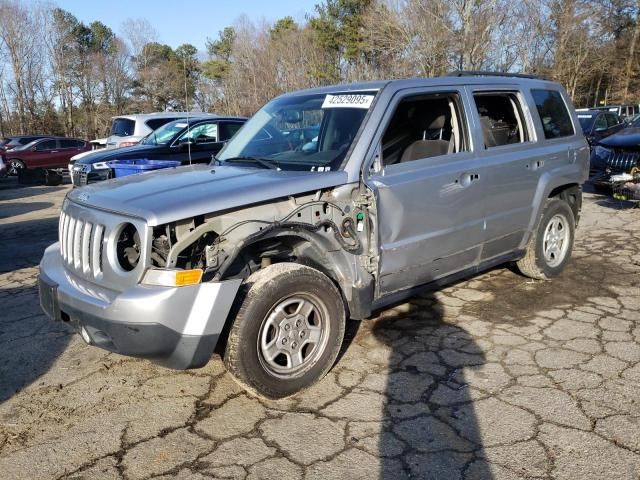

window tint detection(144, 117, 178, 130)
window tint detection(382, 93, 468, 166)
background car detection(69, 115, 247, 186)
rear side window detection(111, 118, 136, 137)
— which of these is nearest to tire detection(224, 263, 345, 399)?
window tint detection(382, 93, 468, 166)

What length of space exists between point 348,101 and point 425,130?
3.19 ft

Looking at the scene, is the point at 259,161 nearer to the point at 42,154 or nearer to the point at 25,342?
the point at 25,342

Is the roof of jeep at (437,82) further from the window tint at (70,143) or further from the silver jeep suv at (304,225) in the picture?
the window tint at (70,143)

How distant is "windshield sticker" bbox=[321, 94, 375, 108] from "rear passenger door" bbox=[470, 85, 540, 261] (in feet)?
3.53

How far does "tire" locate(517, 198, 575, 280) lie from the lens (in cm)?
511

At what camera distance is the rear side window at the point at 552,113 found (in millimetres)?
4984

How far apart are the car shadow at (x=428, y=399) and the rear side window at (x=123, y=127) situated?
11.0m

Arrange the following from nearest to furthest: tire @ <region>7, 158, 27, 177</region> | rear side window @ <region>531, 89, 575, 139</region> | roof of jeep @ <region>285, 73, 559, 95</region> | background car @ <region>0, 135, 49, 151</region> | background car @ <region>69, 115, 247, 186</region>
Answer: roof of jeep @ <region>285, 73, 559, 95</region> → rear side window @ <region>531, 89, 575, 139</region> → background car @ <region>69, 115, 247, 186</region> → tire @ <region>7, 158, 27, 177</region> → background car @ <region>0, 135, 49, 151</region>

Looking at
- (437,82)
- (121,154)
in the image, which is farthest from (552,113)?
(121,154)

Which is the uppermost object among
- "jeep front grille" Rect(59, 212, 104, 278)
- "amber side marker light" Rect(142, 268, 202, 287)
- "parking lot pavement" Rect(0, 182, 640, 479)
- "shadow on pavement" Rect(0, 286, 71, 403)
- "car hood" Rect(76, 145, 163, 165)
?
"car hood" Rect(76, 145, 163, 165)

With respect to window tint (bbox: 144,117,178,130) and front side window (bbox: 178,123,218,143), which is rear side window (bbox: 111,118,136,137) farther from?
front side window (bbox: 178,123,218,143)

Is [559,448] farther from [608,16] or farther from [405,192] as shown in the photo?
[608,16]

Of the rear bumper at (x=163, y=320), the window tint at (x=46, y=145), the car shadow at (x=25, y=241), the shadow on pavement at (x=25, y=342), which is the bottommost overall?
the shadow on pavement at (x=25, y=342)

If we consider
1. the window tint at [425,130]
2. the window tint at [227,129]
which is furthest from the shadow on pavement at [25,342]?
the window tint at [227,129]
